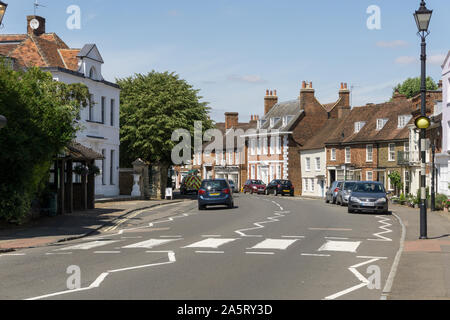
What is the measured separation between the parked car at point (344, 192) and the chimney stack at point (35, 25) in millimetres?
24599

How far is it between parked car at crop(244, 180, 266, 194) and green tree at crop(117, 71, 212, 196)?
2031cm

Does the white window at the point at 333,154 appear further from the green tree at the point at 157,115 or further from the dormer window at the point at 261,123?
the green tree at the point at 157,115

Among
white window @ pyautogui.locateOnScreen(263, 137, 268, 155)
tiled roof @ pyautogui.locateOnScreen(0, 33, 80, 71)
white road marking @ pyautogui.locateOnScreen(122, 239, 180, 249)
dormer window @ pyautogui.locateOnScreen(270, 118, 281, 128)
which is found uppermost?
tiled roof @ pyautogui.locateOnScreen(0, 33, 80, 71)

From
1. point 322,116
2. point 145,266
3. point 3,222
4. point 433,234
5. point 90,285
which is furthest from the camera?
point 322,116

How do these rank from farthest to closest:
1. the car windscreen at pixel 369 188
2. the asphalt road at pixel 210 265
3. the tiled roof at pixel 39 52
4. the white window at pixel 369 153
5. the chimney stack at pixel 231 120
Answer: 1. the chimney stack at pixel 231 120
2. the white window at pixel 369 153
3. the tiled roof at pixel 39 52
4. the car windscreen at pixel 369 188
5. the asphalt road at pixel 210 265

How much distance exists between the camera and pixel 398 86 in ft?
274

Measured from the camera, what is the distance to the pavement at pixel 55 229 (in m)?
17.0

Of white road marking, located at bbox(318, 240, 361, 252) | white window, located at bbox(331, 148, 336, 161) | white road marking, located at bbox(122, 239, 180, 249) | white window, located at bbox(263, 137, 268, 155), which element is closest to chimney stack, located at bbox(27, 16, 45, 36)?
white road marking, located at bbox(122, 239, 180, 249)

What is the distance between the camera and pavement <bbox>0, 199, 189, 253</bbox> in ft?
55.7

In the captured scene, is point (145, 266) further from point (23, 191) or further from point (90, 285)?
point (23, 191)

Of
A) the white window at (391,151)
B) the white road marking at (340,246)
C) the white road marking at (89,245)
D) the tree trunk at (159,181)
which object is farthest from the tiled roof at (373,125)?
the white road marking at (89,245)

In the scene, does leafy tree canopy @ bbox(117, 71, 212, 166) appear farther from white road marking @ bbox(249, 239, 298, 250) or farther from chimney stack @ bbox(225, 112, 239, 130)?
chimney stack @ bbox(225, 112, 239, 130)
